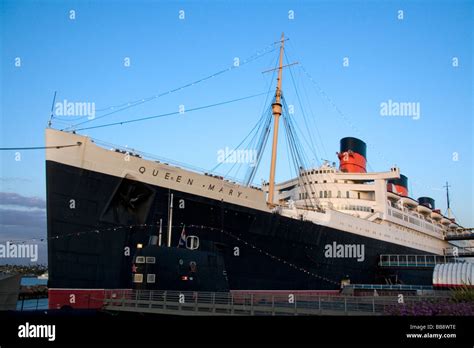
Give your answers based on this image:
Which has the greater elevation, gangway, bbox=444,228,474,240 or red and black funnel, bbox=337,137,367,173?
→ red and black funnel, bbox=337,137,367,173

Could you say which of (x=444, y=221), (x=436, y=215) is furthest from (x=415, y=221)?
(x=444, y=221)

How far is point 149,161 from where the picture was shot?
23.2 m

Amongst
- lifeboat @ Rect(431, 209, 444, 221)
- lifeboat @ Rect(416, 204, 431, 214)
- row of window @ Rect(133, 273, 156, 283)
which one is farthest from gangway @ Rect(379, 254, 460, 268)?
row of window @ Rect(133, 273, 156, 283)

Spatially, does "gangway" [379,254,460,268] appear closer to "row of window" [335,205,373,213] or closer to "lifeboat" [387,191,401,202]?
"row of window" [335,205,373,213]

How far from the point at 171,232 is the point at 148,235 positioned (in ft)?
4.01

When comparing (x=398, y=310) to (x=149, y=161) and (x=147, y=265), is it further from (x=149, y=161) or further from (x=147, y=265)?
(x=149, y=161)

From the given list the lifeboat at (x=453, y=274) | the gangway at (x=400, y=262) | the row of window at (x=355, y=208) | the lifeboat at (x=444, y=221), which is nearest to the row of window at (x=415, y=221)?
the row of window at (x=355, y=208)

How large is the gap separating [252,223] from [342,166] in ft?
73.7

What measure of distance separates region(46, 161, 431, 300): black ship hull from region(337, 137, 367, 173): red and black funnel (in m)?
17.0

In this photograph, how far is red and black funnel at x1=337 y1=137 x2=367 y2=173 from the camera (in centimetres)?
4531

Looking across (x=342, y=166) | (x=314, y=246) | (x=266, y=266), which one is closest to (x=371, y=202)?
(x=342, y=166)

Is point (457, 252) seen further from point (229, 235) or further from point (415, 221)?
point (229, 235)

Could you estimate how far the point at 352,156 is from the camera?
4569 cm

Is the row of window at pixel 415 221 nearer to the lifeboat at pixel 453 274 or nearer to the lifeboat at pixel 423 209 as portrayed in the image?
the lifeboat at pixel 423 209
